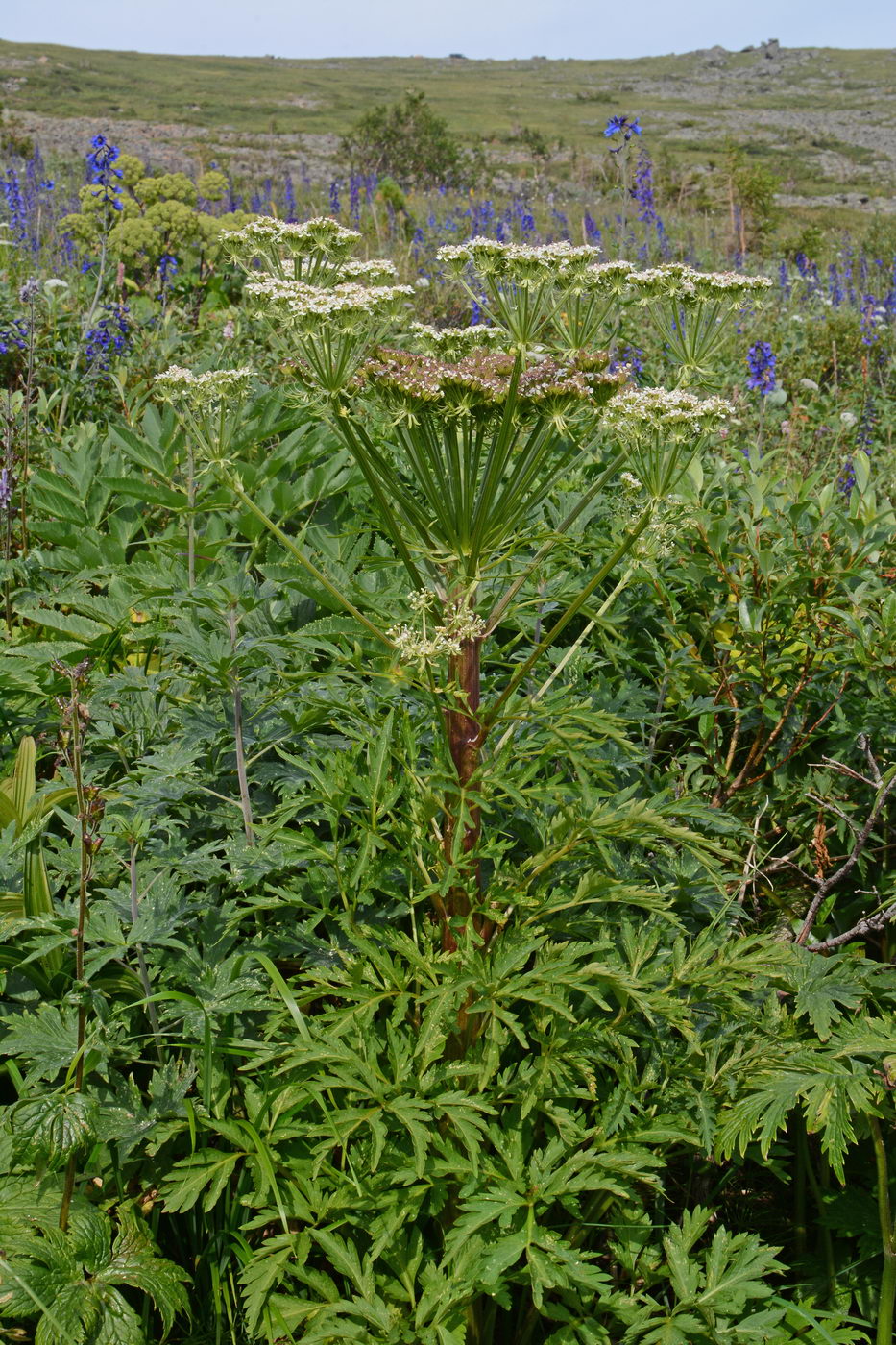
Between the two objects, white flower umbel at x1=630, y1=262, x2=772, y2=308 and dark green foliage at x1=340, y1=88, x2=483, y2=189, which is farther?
dark green foliage at x1=340, y1=88, x2=483, y2=189

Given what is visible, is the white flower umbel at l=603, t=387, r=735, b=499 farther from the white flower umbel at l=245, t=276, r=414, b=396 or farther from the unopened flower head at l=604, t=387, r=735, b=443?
the white flower umbel at l=245, t=276, r=414, b=396

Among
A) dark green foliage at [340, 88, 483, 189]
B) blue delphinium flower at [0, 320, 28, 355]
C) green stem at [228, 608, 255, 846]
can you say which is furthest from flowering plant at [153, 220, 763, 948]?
dark green foliage at [340, 88, 483, 189]

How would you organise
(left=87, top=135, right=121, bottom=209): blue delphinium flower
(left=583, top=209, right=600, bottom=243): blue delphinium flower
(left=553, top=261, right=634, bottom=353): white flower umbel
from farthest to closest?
(left=583, top=209, right=600, bottom=243): blue delphinium flower, (left=87, top=135, right=121, bottom=209): blue delphinium flower, (left=553, top=261, right=634, bottom=353): white flower umbel

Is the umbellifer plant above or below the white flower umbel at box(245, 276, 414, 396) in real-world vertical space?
below

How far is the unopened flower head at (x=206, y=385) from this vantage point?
201 centimetres

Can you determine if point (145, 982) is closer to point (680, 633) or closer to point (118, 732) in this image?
point (118, 732)

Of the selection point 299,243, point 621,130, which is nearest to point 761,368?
point 621,130

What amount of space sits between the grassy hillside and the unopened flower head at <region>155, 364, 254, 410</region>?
12513 millimetres

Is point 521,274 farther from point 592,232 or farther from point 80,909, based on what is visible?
point 592,232

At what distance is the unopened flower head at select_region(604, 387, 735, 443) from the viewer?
5.63 ft

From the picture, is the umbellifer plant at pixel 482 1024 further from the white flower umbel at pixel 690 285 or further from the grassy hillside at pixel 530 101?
the grassy hillside at pixel 530 101

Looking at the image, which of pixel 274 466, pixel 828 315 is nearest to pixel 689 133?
pixel 828 315

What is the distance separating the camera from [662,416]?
5.62 feet

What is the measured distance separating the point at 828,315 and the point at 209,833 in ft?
27.2
